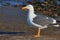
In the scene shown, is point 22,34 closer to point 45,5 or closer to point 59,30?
point 59,30

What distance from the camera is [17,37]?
995cm

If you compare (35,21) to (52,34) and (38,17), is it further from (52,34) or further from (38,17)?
(52,34)

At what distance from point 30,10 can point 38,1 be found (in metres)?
9.73

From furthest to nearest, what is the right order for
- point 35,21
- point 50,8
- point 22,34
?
point 50,8, point 22,34, point 35,21

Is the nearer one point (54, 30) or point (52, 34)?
point (52, 34)

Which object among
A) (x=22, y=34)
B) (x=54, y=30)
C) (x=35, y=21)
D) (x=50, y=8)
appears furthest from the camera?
(x=50, y=8)

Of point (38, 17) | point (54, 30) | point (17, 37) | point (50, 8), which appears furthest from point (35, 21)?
point (50, 8)

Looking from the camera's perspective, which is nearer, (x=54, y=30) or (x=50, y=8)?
(x=54, y=30)

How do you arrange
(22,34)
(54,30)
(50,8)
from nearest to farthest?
(22,34), (54,30), (50,8)

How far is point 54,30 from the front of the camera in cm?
1176

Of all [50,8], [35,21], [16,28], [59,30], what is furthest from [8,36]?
[50,8]

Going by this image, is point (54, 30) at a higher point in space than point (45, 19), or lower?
lower

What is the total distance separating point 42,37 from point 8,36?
4.09ft

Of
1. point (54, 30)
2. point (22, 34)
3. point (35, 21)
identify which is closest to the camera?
point (35, 21)
